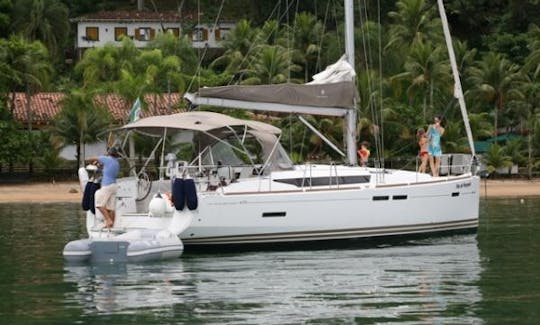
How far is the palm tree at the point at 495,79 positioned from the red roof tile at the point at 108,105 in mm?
14423

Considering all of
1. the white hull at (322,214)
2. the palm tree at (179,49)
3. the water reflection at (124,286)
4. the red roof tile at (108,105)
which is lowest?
the water reflection at (124,286)

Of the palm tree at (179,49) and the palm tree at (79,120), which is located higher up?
the palm tree at (179,49)

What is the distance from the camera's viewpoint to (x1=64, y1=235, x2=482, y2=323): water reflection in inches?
746

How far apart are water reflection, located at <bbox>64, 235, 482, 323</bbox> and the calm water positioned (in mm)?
18

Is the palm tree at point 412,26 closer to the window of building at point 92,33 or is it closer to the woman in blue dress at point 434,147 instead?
the window of building at point 92,33

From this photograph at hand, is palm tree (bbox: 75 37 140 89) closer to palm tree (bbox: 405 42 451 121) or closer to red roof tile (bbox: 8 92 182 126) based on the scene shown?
red roof tile (bbox: 8 92 182 126)

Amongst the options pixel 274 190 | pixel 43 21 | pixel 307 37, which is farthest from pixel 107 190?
pixel 43 21

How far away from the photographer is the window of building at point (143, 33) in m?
87.1

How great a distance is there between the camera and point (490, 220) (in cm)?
3572

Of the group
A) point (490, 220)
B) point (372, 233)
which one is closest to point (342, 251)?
point (372, 233)

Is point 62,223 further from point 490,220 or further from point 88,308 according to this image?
point 88,308

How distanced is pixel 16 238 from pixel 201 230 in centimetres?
757

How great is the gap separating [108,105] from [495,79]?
18.6m

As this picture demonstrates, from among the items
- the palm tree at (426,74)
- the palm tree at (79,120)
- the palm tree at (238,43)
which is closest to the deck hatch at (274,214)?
the palm tree at (79,120)
